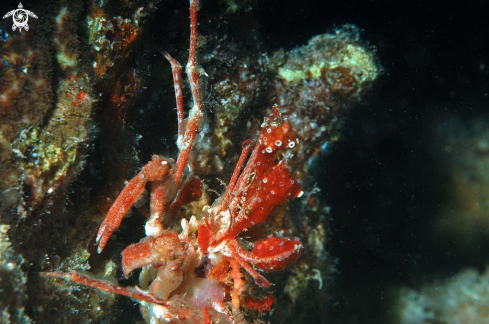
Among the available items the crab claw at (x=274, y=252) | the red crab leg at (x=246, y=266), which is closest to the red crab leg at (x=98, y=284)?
the red crab leg at (x=246, y=266)

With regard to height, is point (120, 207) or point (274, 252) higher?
point (120, 207)

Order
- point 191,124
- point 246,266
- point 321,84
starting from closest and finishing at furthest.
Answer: point 246,266
point 191,124
point 321,84

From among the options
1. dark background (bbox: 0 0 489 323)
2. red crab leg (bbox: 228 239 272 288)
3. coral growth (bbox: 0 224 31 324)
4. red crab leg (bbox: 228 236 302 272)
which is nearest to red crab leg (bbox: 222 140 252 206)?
red crab leg (bbox: 228 239 272 288)

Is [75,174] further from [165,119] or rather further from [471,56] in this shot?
[471,56]

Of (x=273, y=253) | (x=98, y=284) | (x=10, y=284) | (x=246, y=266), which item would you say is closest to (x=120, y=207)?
(x=98, y=284)

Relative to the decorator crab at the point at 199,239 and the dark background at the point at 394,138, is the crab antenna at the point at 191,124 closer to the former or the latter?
the decorator crab at the point at 199,239

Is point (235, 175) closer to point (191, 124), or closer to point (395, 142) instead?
point (191, 124)

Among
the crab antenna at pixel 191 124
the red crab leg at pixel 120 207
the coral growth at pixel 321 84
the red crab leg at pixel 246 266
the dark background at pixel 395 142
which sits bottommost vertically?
the dark background at pixel 395 142

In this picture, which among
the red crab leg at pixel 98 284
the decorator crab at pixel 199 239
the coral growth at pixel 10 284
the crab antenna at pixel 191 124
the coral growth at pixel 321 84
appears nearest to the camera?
the coral growth at pixel 10 284

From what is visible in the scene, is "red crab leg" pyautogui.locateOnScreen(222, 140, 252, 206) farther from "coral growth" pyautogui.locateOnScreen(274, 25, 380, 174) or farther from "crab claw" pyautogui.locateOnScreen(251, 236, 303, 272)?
"coral growth" pyautogui.locateOnScreen(274, 25, 380, 174)
